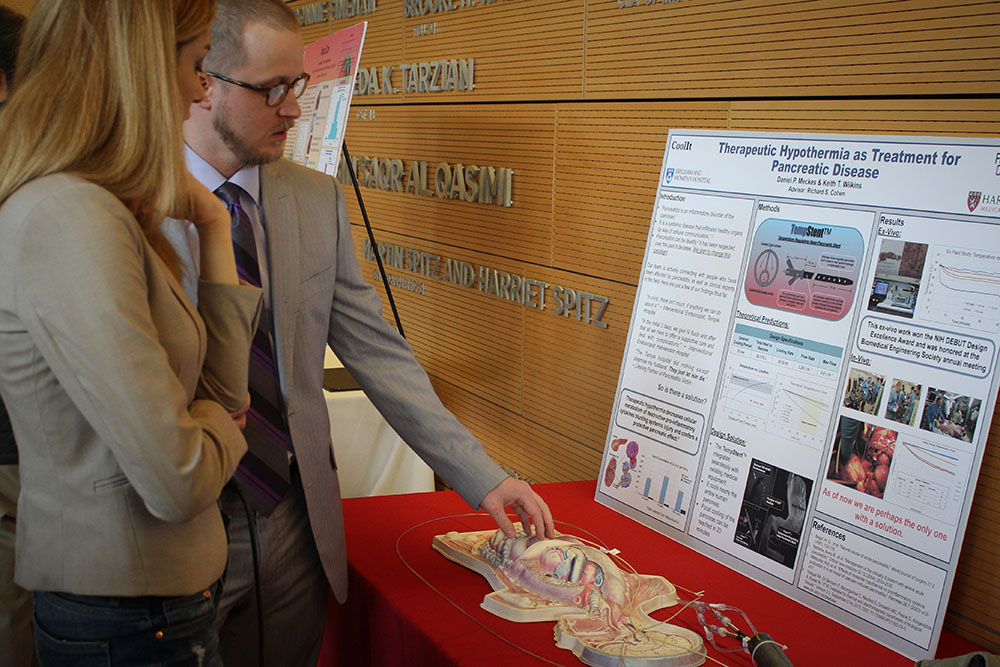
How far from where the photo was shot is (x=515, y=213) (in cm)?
306

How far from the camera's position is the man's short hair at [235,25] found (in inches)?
72.6

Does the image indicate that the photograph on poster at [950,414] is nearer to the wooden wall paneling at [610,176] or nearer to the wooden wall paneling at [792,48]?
the wooden wall paneling at [792,48]

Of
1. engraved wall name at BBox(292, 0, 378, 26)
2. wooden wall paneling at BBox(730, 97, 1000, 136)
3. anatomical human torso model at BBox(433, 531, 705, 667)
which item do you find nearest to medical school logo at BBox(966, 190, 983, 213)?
wooden wall paneling at BBox(730, 97, 1000, 136)

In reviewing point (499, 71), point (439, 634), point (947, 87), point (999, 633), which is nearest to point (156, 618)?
point (439, 634)

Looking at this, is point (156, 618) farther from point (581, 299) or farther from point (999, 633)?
point (581, 299)

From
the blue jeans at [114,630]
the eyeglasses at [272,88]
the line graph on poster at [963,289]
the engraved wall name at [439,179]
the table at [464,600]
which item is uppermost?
the eyeglasses at [272,88]

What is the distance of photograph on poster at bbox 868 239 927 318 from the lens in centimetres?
163

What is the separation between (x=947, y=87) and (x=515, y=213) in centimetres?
157

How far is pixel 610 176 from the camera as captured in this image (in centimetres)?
260

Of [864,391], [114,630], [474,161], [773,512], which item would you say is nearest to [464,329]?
[474,161]

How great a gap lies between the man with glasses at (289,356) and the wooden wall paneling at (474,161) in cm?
110

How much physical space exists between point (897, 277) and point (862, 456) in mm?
348

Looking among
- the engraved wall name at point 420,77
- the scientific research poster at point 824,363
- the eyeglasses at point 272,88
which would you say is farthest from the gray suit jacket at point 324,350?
the engraved wall name at point 420,77

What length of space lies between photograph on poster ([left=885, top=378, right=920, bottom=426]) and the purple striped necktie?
1.18 metres
